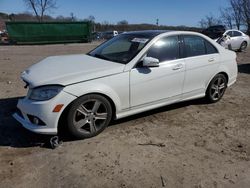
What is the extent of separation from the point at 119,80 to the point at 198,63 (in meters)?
1.87

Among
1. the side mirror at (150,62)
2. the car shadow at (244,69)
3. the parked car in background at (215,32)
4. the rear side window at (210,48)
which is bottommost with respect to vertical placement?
the car shadow at (244,69)

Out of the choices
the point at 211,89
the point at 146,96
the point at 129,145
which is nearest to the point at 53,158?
the point at 129,145

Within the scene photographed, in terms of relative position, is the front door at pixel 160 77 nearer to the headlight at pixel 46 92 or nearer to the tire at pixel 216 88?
the tire at pixel 216 88

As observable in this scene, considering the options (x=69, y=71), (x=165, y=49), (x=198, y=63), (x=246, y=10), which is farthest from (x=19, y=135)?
(x=246, y=10)

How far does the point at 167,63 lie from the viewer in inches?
203

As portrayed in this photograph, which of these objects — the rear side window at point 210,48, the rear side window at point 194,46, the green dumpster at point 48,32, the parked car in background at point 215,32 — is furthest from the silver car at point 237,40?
the green dumpster at point 48,32

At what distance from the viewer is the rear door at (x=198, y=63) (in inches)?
217

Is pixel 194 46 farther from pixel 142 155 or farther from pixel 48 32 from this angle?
pixel 48 32

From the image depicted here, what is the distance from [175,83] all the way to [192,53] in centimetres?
76

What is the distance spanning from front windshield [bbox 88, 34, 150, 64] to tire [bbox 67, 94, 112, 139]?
0.81m

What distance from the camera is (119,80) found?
454 cm

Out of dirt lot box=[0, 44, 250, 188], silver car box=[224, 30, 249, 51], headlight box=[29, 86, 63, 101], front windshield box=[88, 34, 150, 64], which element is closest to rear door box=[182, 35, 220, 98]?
dirt lot box=[0, 44, 250, 188]

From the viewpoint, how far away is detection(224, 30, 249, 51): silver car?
681 inches

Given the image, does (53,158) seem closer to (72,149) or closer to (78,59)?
(72,149)
